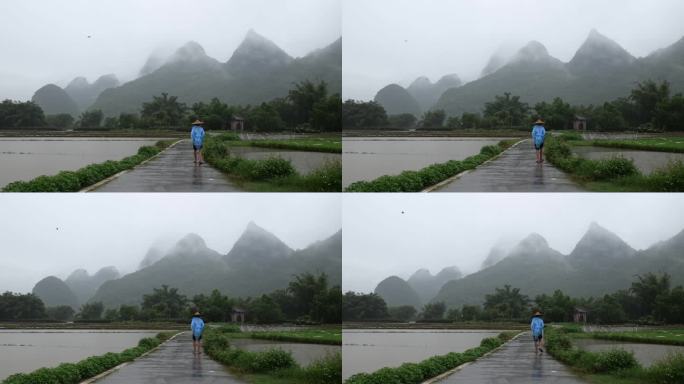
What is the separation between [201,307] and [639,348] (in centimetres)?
484

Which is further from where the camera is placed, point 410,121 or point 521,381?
point 410,121

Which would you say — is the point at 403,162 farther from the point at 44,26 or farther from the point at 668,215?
the point at 44,26

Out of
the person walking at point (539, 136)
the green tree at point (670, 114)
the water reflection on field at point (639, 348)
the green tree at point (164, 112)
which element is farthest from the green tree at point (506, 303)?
the green tree at point (164, 112)

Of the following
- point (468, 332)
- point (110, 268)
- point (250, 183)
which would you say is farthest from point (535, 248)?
point (110, 268)

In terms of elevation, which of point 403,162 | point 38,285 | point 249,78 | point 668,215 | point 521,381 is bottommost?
point 521,381

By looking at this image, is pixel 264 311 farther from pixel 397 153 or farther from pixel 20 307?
pixel 20 307

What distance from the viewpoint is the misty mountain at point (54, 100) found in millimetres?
8367

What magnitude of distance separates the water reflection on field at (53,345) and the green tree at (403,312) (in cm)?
269

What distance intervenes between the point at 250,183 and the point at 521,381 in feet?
12.2

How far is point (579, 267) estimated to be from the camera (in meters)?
8.16

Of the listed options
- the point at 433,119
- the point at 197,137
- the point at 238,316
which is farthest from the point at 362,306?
the point at 197,137

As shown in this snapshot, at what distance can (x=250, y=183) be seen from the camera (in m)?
8.45

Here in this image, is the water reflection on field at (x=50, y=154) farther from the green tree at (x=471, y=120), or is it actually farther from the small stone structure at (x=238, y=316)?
the green tree at (x=471, y=120)

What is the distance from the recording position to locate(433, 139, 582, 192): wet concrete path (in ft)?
27.0
